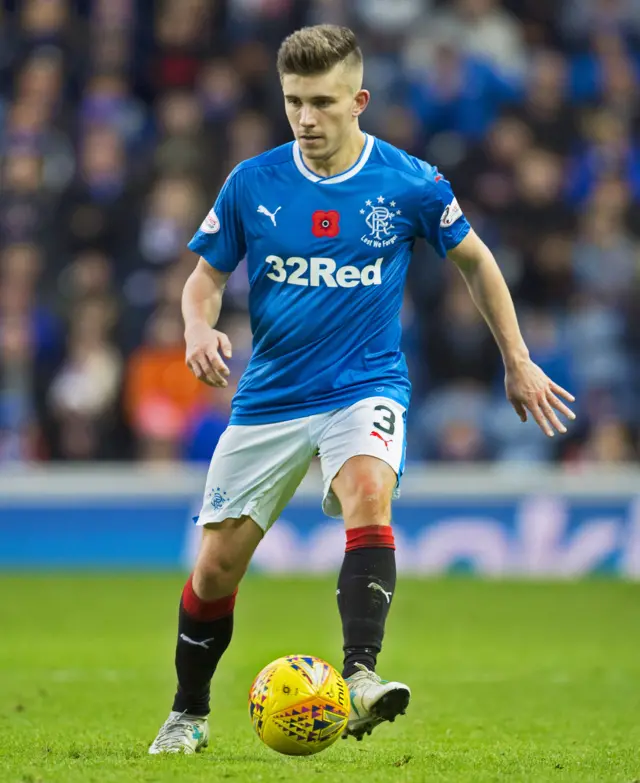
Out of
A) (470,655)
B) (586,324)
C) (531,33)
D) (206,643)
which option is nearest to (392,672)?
(470,655)

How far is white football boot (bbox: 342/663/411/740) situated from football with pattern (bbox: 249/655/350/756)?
0.09m

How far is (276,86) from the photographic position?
15.6 m

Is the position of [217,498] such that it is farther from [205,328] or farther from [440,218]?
[440,218]

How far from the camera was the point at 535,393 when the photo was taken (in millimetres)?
5680

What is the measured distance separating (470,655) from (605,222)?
646 cm

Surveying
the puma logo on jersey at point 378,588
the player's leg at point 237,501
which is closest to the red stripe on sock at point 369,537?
the puma logo on jersey at point 378,588

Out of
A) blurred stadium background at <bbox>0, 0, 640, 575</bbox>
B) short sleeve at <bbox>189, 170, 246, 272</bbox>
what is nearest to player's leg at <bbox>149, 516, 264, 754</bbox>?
short sleeve at <bbox>189, 170, 246, 272</bbox>

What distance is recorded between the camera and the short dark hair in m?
5.48

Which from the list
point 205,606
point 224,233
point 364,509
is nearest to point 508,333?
point 364,509

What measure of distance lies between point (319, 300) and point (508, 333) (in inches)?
27.9

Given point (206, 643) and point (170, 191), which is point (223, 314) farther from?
point (206, 643)

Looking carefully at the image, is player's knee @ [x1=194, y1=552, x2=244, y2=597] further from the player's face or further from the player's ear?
the player's ear

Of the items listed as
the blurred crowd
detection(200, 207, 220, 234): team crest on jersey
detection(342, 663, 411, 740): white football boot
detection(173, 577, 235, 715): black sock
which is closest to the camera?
detection(342, 663, 411, 740): white football boot

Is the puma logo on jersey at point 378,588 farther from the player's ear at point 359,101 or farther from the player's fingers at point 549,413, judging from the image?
the player's ear at point 359,101
